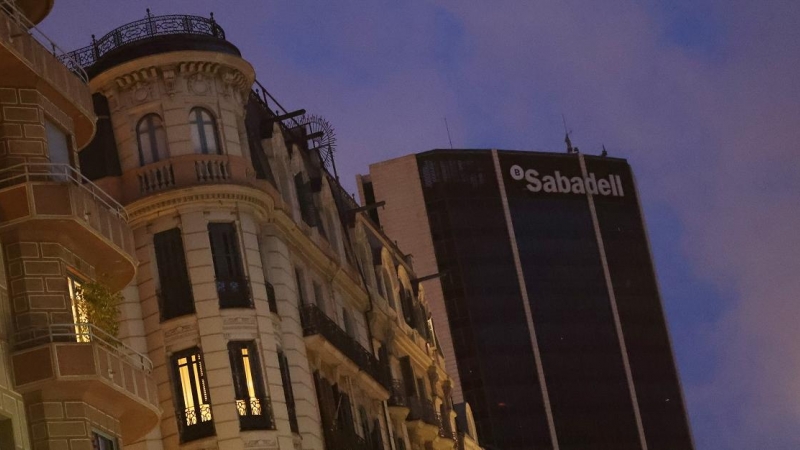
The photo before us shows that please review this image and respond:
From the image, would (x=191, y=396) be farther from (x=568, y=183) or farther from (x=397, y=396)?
(x=568, y=183)

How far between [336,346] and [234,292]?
644cm

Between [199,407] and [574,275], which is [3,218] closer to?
[199,407]

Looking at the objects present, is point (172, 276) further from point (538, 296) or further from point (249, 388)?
point (538, 296)

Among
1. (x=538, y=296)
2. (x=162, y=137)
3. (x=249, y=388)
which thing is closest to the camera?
(x=249, y=388)

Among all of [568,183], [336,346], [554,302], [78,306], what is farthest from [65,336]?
[568,183]

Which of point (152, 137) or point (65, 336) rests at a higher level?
point (152, 137)

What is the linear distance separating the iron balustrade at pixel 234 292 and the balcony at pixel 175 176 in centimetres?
316

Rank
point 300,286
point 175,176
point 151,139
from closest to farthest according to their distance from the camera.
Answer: point 175,176
point 151,139
point 300,286

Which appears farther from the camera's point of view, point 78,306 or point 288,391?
point 288,391

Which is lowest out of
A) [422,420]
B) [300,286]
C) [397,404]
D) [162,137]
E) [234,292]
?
[422,420]

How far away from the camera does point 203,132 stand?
60.7m

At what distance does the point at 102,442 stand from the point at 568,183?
15098cm

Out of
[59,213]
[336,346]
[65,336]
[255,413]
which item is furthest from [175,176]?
[65,336]

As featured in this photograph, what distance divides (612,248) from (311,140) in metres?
124
